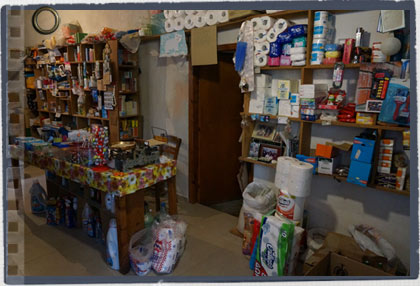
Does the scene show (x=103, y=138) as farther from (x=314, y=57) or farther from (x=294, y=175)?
(x=314, y=57)

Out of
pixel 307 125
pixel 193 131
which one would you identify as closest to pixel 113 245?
pixel 193 131

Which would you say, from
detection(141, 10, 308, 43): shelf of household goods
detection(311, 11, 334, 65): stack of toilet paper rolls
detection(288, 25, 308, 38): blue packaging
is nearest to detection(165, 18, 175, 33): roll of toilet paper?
detection(141, 10, 308, 43): shelf of household goods

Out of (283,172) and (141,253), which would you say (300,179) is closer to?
(283,172)

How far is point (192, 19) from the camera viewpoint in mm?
3068

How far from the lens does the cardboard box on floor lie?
188 centimetres

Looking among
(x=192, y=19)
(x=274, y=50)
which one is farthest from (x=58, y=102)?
(x=274, y=50)

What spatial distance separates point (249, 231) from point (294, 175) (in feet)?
2.15

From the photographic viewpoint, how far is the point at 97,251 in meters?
2.52

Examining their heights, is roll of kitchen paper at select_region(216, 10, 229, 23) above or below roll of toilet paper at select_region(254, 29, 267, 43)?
above

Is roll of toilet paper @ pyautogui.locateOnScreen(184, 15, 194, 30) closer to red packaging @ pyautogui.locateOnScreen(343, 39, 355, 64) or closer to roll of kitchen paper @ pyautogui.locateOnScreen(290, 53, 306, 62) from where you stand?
roll of kitchen paper @ pyautogui.locateOnScreen(290, 53, 306, 62)

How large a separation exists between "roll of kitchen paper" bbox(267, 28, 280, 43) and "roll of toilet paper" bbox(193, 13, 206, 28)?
0.78 m

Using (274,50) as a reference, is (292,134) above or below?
below

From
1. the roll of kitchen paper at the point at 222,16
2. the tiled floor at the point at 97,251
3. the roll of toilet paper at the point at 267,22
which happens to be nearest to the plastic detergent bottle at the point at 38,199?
the tiled floor at the point at 97,251

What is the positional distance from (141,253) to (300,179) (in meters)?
1.27
